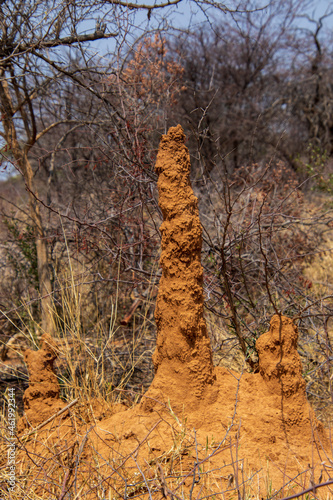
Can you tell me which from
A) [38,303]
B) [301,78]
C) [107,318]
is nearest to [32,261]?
[38,303]

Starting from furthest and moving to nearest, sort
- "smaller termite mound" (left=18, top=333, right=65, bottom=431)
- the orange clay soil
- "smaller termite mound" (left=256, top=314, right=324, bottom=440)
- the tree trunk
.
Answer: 1. the tree trunk
2. "smaller termite mound" (left=18, top=333, right=65, bottom=431)
3. "smaller termite mound" (left=256, top=314, right=324, bottom=440)
4. the orange clay soil

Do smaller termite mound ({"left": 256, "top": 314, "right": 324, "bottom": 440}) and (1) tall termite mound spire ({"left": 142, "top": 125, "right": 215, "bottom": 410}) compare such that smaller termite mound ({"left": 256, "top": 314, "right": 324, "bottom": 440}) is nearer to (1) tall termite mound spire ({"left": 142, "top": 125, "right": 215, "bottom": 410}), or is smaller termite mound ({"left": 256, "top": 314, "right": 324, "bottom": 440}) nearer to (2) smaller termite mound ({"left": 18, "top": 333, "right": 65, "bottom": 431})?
(1) tall termite mound spire ({"left": 142, "top": 125, "right": 215, "bottom": 410})

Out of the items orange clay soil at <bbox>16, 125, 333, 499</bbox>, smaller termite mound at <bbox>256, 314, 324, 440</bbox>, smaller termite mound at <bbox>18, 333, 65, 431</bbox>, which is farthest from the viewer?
smaller termite mound at <bbox>18, 333, 65, 431</bbox>

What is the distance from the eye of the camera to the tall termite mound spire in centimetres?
249

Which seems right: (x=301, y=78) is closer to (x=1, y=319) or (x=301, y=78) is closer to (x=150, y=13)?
(x=150, y=13)

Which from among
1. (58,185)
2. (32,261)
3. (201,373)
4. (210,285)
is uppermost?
(58,185)

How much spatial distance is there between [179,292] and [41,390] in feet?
3.76

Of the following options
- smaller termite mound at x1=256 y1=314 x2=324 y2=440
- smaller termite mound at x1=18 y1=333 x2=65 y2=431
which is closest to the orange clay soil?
smaller termite mound at x1=256 y1=314 x2=324 y2=440

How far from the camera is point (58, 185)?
8.14m

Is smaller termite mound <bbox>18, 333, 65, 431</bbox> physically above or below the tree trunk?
below

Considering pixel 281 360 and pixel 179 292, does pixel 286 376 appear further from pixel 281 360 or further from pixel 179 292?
pixel 179 292

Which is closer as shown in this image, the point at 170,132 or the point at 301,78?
the point at 170,132

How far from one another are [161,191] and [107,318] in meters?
3.21

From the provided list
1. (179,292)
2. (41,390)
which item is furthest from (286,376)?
(41,390)
